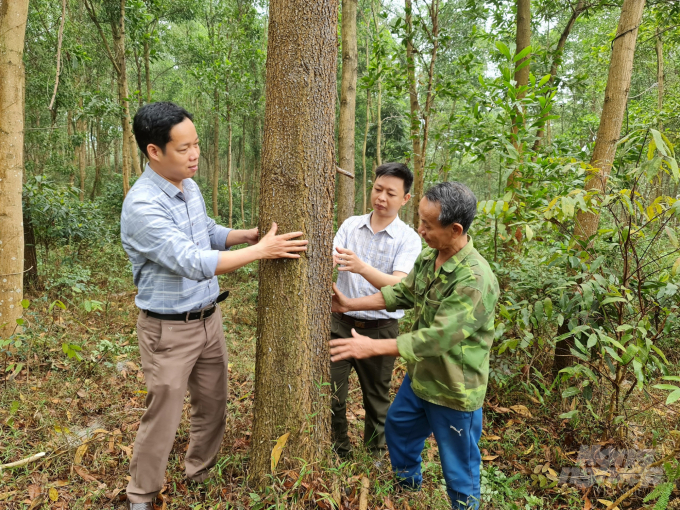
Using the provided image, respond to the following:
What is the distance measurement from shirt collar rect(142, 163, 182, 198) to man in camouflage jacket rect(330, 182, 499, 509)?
132 cm

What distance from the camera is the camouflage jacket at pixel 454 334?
Result: 2057mm

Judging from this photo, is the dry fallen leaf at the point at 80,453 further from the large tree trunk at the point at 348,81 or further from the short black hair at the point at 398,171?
the large tree trunk at the point at 348,81

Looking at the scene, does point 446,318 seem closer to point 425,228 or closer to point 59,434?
point 425,228

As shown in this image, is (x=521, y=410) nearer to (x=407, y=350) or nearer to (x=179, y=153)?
(x=407, y=350)

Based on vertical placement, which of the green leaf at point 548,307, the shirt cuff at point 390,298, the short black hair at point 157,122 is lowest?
the green leaf at point 548,307

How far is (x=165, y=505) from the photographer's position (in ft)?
7.44

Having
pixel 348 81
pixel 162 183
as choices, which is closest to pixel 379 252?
pixel 162 183

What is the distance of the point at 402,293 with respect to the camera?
2.61 meters

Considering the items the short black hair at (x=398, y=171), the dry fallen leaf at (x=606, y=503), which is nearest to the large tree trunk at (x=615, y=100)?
the dry fallen leaf at (x=606, y=503)

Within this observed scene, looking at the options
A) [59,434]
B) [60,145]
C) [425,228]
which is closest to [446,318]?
[425,228]

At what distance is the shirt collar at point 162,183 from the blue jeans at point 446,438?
1904mm

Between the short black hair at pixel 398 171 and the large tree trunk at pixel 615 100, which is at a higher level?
the large tree trunk at pixel 615 100

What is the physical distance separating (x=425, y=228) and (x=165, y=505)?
2.23 meters

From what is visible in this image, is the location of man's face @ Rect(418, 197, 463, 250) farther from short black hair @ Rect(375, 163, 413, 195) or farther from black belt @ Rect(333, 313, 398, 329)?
black belt @ Rect(333, 313, 398, 329)
